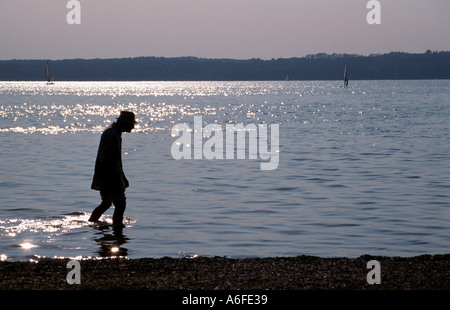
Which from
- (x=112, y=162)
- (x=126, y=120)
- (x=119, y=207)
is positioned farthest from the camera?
(x=119, y=207)

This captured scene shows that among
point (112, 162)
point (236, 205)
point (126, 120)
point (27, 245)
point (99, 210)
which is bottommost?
point (236, 205)

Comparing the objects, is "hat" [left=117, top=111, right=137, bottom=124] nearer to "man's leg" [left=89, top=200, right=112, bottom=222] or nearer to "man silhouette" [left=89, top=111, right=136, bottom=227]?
"man silhouette" [left=89, top=111, right=136, bottom=227]

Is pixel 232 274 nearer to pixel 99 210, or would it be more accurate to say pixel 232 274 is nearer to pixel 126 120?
→ pixel 126 120

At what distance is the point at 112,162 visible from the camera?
45.2 feet

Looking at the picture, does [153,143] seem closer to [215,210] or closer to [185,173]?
[185,173]

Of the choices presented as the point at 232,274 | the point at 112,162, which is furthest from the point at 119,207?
the point at 232,274

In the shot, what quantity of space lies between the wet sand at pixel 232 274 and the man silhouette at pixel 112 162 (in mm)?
2803

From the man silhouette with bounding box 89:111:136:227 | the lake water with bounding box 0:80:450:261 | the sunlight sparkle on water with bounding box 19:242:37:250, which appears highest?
the man silhouette with bounding box 89:111:136:227

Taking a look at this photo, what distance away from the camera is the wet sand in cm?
891

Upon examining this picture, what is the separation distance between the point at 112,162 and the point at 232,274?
186 inches

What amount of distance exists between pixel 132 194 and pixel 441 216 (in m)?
7.96

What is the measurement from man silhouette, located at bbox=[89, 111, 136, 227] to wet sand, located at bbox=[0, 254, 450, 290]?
2803 mm

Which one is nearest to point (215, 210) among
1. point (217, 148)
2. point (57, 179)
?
point (57, 179)

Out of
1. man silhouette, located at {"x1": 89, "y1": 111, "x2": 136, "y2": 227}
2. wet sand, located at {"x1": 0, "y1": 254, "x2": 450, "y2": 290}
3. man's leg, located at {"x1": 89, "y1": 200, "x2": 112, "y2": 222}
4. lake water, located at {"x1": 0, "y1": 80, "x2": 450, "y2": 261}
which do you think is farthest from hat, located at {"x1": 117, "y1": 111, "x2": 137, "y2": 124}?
wet sand, located at {"x1": 0, "y1": 254, "x2": 450, "y2": 290}
